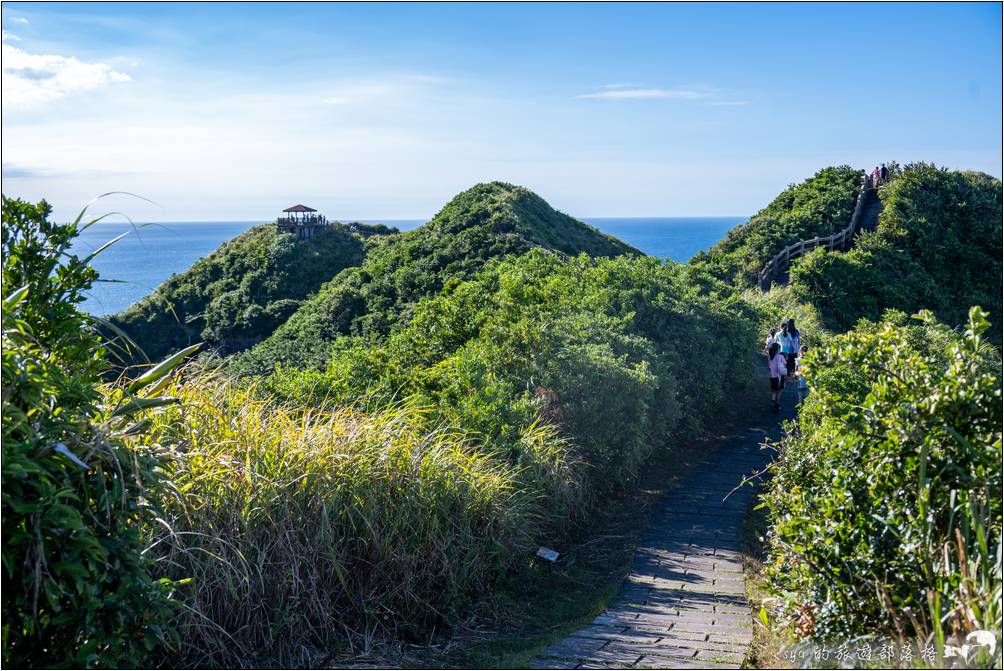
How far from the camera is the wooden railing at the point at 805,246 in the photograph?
29.6m

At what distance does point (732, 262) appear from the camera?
2958 centimetres

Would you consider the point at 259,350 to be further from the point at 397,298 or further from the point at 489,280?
the point at 489,280

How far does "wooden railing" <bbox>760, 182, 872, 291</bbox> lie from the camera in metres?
29.6

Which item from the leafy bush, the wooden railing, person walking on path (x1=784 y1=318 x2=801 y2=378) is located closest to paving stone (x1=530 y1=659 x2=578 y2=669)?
the leafy bush

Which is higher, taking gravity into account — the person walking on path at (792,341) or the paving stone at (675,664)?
the person walking on path at (792,341)

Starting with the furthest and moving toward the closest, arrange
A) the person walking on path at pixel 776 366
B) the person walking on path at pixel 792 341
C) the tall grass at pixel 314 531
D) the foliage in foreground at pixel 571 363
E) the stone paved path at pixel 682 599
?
the person walking on path at pixel 792 341, the person walking on path at pixel 776 366, the foliage in foreground at pixel 571 363, the stone paved path at pixel 682 599, the tall grass at pixel 314 531

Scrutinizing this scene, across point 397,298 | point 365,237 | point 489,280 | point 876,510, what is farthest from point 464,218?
point 876,510

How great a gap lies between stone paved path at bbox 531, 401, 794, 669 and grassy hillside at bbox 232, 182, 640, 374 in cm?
1633

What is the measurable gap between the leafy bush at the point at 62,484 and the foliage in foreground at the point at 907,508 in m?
3.13

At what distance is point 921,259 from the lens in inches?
1231

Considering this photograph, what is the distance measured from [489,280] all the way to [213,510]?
896 centimetres

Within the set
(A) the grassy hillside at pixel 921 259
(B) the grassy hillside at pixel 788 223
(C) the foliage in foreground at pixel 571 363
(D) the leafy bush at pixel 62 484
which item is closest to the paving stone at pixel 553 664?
(D) the leafy bush at pixel 62 484

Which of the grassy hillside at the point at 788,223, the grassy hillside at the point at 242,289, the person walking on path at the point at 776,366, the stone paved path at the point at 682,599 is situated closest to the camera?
the stone paved path at the point at 682,599

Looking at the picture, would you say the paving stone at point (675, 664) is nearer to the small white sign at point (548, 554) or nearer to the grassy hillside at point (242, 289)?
the small white sign at point (548, 554)
